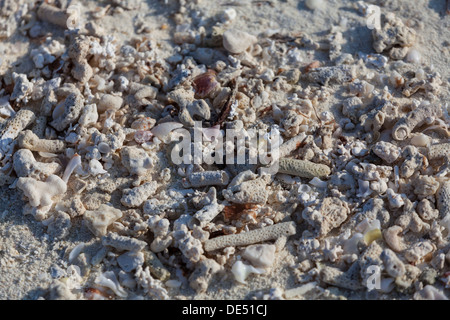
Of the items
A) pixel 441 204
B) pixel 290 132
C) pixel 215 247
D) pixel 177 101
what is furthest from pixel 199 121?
pixel 441 204

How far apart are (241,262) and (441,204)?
49.1 inches

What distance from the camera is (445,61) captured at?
408 centimetres

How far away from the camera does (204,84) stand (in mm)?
3787

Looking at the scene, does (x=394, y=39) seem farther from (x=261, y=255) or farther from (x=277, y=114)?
(x=261, y=255)

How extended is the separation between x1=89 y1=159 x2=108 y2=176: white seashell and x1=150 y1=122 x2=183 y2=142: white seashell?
42 centimetres

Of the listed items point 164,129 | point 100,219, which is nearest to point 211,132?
point 164,129

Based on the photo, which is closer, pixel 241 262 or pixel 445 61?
pixel 241 262

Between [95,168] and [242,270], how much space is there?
45.1 inches

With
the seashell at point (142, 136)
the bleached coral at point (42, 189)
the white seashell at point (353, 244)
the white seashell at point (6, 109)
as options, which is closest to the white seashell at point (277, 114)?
the seashell at point (142, 136)

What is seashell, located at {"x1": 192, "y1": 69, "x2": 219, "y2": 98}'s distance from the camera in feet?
12.4

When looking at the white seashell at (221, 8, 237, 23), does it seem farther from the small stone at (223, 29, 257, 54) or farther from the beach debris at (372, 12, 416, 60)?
the beach debris at (372, 12, 416, 60)

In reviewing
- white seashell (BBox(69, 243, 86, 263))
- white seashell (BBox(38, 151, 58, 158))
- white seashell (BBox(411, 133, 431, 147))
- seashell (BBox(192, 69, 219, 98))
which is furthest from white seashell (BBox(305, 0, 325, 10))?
→ white seashell (BBox(69, 243, 86, 263))
